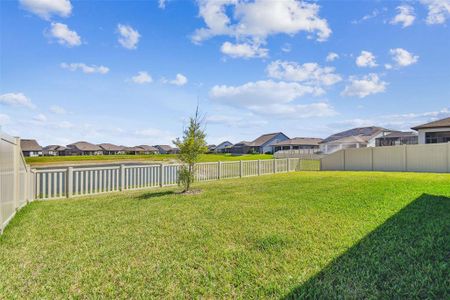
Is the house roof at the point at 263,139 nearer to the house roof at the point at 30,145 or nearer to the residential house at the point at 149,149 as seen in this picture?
the residential house at the point at 149,149

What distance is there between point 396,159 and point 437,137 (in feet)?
23.6

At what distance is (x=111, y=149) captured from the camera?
77.1 m

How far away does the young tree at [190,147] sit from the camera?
31.7 ft

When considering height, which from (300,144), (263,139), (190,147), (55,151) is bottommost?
(190,147)

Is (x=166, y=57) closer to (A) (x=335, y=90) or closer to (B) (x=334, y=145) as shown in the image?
(A) (x=335, y=90)

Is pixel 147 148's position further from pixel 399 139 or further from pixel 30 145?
pixel 399 139

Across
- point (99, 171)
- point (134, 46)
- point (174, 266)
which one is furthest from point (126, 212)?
point (134, 46)

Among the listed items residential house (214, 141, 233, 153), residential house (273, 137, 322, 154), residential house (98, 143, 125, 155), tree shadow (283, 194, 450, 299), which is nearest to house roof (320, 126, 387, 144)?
residential house (273, 137, 322, 154)

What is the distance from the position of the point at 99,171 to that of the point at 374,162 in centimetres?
1791

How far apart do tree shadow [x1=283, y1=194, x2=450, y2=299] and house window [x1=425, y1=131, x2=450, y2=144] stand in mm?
21440

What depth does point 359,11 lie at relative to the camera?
36.9ft

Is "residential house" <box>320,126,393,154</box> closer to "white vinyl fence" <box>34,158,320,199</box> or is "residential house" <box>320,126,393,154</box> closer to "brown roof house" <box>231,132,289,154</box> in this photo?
"brown roof house" <box>231,132,289,154</box>

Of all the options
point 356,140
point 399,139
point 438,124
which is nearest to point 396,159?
point 438,124

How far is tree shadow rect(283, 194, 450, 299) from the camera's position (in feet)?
9.00
